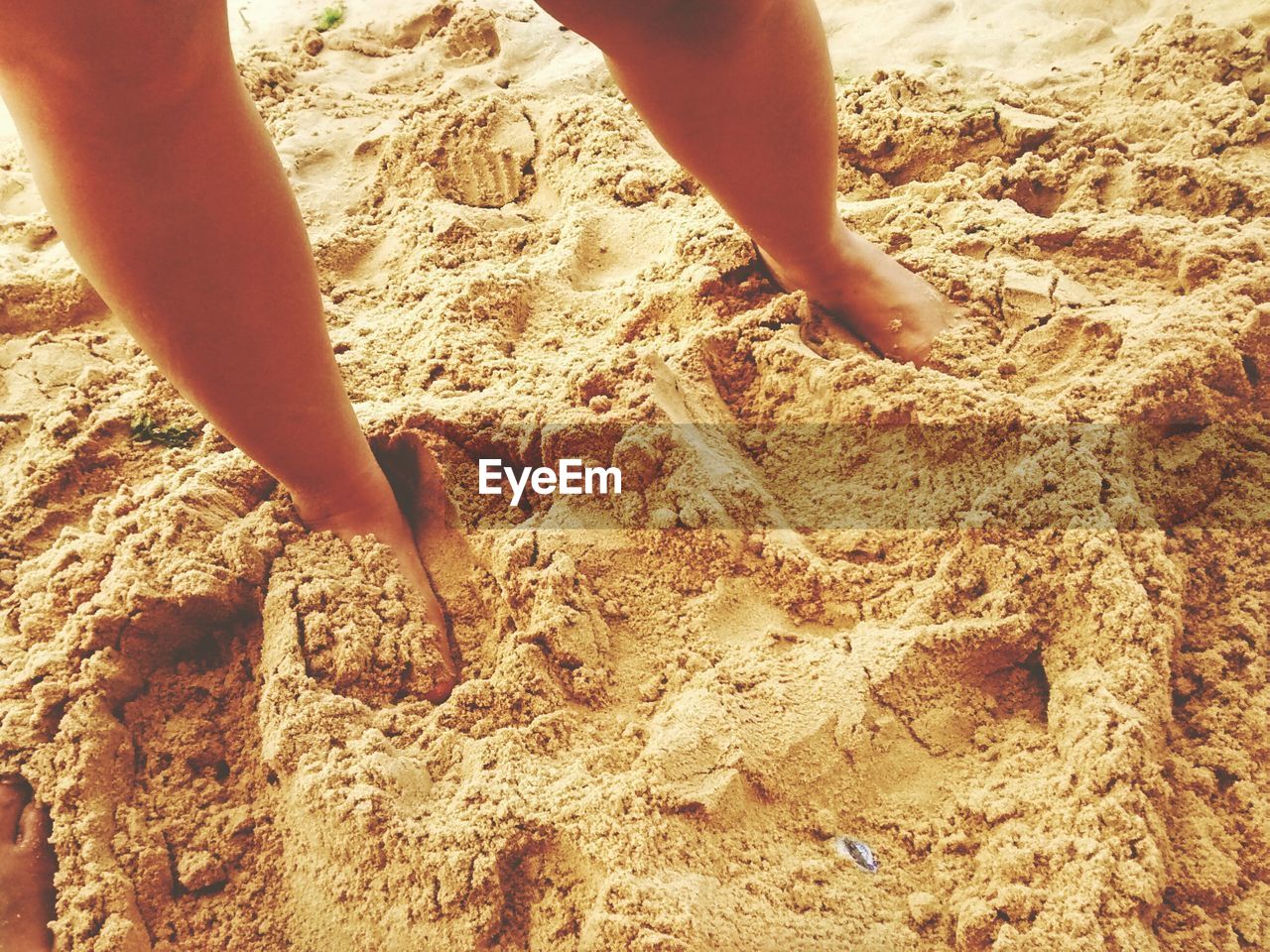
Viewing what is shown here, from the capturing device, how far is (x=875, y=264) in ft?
4.62

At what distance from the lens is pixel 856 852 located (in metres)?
0.85

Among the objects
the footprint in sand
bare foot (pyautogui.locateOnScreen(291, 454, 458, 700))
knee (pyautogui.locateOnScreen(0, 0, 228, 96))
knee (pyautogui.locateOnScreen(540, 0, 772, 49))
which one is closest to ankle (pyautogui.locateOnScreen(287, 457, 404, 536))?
bare foot (pyautogui.locateOnScreen(291, 454, 458, 700))

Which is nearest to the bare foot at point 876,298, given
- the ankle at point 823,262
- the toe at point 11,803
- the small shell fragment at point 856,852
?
the ankle at point 823,262

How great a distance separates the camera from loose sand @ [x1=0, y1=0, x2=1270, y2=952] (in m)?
0.83

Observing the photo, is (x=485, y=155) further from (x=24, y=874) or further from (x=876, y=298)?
(x=24, y=874)

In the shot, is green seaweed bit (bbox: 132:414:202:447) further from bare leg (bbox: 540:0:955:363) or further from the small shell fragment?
the small shell fragment

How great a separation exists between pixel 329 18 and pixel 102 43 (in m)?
2.44

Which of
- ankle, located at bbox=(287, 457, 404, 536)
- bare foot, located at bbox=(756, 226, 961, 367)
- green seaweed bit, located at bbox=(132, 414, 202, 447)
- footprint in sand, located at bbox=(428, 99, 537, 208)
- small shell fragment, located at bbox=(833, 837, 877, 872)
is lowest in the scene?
small shell fragment, located at bbox=(833, 837, 877, 872)

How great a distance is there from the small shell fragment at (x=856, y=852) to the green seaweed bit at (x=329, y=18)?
300cm

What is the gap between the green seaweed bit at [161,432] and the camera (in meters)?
1.45

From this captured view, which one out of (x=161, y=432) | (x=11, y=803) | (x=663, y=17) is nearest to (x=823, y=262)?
(x=663, y=17)

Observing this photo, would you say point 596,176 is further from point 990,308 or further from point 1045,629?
point 1045,629

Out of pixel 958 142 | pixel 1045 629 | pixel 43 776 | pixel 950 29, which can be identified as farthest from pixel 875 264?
pixel 43 776

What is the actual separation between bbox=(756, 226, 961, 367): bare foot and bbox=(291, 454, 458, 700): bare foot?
2.61 feet
